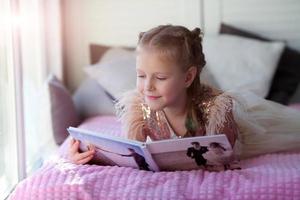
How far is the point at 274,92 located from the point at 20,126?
113cm

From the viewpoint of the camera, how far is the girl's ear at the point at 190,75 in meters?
1.31

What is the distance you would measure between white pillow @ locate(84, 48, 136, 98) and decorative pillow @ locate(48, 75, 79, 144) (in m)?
0.21

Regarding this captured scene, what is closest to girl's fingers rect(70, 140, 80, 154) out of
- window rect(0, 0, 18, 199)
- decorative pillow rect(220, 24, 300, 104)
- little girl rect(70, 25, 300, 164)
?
little girl rect(70, 25, 300, 164)

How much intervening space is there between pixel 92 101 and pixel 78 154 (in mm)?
908

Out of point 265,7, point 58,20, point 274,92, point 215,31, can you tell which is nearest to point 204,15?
point 215,31

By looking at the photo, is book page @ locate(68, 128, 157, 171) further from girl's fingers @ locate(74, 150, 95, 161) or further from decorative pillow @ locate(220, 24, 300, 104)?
decorative pillow @ locate(220, 24, 300, 104)

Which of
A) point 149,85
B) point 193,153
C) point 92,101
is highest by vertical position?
point 149,85

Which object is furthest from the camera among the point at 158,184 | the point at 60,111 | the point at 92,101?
the point at 92,101

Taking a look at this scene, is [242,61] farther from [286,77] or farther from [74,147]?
[74,147]

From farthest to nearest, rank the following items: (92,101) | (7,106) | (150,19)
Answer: (150,19), (92,101), (7,106)

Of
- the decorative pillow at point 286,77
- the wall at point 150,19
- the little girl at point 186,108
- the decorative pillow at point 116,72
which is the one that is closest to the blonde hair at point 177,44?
the little girl at point 186,108

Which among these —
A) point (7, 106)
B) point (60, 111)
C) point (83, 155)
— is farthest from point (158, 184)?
point (60, 111)

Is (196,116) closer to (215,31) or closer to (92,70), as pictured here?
(92,70)

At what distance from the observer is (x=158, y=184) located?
122 centimetres
